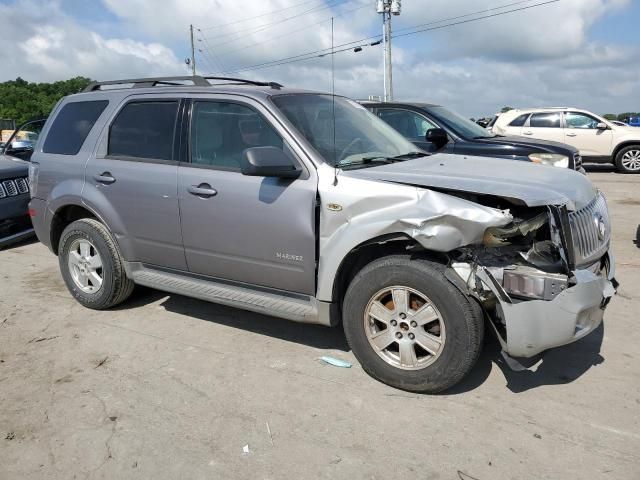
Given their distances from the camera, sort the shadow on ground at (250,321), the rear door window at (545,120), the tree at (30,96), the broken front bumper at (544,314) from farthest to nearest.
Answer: the tree at (30,96), the rear door window at (545,120), the shadow on ground at (250,321), the broken front bumper at (544,314)

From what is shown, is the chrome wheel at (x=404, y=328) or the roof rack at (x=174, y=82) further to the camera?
the roof rack at (x=174, y=82)

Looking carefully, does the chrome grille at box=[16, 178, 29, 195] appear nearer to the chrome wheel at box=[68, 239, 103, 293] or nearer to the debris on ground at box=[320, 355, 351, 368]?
the chrome wheel at box=[68, 239, 103, 293]

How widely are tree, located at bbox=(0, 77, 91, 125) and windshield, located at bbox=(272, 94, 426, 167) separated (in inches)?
2593

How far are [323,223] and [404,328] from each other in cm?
83

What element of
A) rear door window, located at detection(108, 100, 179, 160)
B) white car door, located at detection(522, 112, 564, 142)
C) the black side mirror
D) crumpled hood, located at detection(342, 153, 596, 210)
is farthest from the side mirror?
white car door, located at detection(522, 112, 564, 142)

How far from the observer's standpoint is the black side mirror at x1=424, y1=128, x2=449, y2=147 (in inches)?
303

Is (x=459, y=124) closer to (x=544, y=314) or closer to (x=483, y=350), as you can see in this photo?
(x=483, y=350)

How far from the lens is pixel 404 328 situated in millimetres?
3365

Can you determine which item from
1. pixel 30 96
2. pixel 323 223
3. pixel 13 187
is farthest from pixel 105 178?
pixel 30 96

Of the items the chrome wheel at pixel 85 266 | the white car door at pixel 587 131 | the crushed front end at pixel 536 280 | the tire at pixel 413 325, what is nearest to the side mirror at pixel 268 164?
the tire at pixel 413 325

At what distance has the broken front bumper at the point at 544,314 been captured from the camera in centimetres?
300

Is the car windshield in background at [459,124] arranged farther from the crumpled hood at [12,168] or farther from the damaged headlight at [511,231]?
the crumpled hood at [12,168]

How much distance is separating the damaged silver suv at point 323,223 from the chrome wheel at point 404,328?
0.5 inches

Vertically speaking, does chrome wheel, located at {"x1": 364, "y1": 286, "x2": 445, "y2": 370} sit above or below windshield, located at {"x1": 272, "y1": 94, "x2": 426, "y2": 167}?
below
